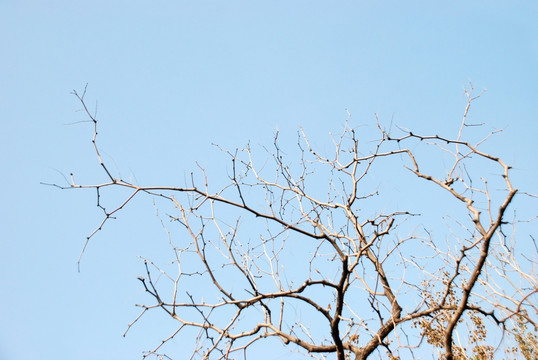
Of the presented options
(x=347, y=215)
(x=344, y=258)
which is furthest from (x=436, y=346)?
A: (x=344, y=258)

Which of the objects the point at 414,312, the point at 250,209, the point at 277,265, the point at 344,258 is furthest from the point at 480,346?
the point at 250,209

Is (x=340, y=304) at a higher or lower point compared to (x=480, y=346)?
lower

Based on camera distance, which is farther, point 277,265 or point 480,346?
point 480,346

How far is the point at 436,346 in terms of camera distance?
4023 mm

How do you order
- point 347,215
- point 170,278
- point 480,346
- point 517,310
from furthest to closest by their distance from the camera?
point 480,346 < point 347,215 < point 170,278 < point 517,310

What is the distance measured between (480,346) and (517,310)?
7.73 ft

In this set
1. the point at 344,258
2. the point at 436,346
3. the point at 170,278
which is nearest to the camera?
the point at 344,258

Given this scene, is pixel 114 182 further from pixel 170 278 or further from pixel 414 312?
pixel 414 312

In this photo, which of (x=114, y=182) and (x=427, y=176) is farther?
(x=427, y=176)

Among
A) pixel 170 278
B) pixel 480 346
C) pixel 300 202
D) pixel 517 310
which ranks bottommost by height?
pixel 517 310

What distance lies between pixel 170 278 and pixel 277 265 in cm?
100

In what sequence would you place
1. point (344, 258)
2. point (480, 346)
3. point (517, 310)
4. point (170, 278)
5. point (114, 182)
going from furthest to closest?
point (480, 346) → point (170, 278) → point (344, 258) → point (517, 310) → point (114, 182)

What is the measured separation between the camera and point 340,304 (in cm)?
286

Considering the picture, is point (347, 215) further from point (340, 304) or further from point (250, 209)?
point (250, 209)
